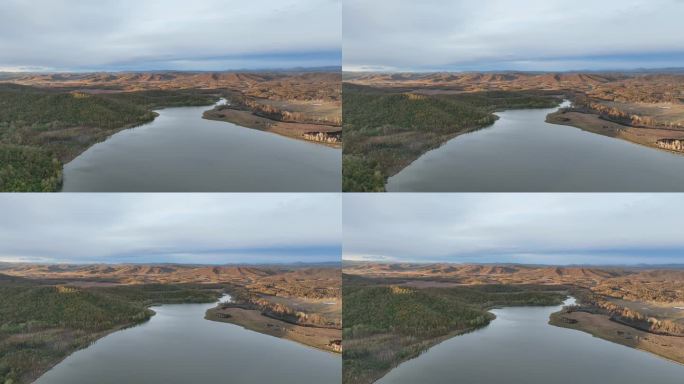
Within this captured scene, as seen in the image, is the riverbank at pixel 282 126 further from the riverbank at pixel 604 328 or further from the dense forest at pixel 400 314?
the riverbank at pixel 604 328

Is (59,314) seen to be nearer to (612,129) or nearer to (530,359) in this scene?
(530,359)

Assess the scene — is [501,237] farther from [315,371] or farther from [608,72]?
[315,371]

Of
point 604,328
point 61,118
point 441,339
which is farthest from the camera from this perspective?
point 61,118

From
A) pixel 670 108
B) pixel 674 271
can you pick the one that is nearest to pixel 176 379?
pixel 674 271

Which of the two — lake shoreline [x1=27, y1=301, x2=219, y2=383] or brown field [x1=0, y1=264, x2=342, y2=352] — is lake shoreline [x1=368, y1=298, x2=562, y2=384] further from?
lake shoreline [x1=27, y1=301, x2=219, y2=383]

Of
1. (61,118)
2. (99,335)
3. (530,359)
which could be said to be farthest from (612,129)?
(99,335)

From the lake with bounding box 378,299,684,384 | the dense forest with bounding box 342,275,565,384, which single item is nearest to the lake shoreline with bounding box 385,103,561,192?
the dense forest with bounding box 342,275,565,384
